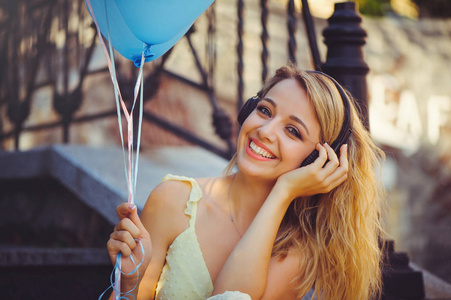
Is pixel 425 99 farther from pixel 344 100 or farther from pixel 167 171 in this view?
pixel 344 100

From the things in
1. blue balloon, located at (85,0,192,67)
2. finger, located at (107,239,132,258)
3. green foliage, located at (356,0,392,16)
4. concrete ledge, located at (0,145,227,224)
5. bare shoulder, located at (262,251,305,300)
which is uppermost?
green foliage, located at (356,0,392,16)

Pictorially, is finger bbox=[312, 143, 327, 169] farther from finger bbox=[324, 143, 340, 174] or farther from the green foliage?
the green foliage

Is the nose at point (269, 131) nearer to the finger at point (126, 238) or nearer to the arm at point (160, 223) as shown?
the arm at point (160, 223)

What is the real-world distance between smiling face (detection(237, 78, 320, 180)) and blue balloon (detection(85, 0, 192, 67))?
490mm

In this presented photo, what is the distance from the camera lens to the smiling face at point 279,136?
2.10m

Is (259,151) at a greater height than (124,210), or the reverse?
(259,151)

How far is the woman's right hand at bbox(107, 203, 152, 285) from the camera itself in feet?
5.51

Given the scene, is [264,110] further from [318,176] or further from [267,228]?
[267,228]

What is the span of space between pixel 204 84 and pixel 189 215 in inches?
78.9

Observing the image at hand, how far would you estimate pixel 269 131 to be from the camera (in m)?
2.07

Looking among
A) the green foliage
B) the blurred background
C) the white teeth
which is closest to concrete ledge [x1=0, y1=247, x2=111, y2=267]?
the blurred background

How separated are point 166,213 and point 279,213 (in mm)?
452

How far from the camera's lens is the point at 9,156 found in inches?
157

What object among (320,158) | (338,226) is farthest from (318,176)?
(338,226)
